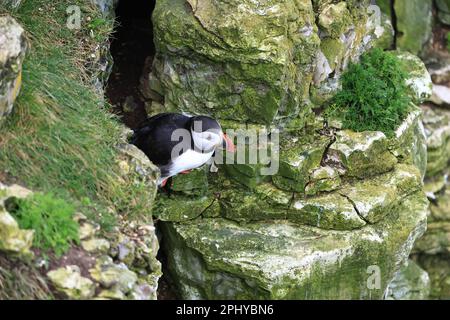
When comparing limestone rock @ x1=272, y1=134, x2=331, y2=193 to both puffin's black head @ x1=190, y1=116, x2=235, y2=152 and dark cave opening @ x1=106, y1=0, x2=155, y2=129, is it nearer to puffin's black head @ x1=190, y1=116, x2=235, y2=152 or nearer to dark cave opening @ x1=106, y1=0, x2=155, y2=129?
puffin's black head @ x1=190, y1=116, x2=235, y2=152

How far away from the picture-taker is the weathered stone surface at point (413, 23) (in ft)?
29.0

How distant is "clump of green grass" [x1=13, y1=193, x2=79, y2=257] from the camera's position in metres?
4.23

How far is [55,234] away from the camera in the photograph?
4.27 m

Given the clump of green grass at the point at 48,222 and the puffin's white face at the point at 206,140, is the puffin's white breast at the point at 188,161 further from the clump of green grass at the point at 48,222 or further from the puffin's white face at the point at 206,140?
the clump of green grass at the point at 48,222

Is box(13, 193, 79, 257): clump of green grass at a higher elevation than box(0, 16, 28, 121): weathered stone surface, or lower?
lower

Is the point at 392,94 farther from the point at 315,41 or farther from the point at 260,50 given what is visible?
the point at 260,50

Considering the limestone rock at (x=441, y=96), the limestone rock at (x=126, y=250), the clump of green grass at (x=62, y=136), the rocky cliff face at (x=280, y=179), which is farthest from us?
the limestone rock at (x=441, y=96)

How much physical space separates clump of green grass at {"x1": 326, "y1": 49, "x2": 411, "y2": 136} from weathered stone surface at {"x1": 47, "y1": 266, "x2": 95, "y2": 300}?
3294 mm

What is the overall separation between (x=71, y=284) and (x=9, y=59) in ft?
4.85

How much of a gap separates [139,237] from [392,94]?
3.19 meters

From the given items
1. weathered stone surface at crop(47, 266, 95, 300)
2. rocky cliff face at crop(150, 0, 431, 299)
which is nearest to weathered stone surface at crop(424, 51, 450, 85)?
rocky cliff face at crop(150, 0, 431, 299)

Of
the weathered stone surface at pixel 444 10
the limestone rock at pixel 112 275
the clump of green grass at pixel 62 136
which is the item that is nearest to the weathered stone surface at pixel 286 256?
the clump of green grass at pixel 62 136

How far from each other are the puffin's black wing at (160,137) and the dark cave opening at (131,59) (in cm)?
104

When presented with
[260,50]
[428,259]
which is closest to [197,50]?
[260,50]
